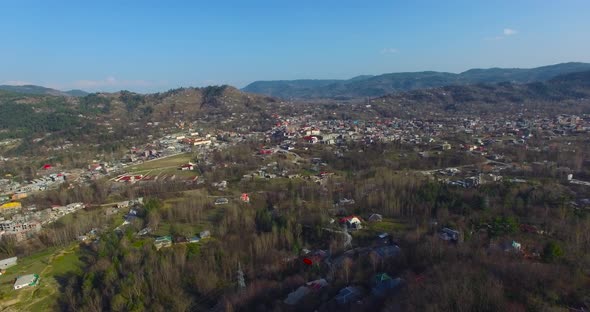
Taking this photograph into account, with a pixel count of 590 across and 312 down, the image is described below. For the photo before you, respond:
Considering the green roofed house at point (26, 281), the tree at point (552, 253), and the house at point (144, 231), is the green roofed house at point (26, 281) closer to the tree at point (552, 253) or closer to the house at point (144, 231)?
the house at point (144, 231)

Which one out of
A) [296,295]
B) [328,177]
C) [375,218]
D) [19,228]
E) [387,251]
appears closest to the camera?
[296,295]

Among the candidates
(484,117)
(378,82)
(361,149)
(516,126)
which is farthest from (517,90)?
(378,82)

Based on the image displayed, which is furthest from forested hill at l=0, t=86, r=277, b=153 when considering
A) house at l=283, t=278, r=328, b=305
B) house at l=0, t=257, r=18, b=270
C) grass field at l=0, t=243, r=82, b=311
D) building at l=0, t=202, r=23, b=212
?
house at l=283, t=278, r=328, b=305

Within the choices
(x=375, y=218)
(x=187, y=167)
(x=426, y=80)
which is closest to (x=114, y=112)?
(x=187, y=167)

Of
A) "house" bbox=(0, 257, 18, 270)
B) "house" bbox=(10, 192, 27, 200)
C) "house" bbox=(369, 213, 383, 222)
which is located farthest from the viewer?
"house" bbox=(10, 192, 27, 200)

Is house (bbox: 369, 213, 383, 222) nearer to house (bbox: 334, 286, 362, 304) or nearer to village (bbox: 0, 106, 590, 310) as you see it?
village (bbox: 0, 106, 590, 310)

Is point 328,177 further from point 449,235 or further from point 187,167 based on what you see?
point 187,167
